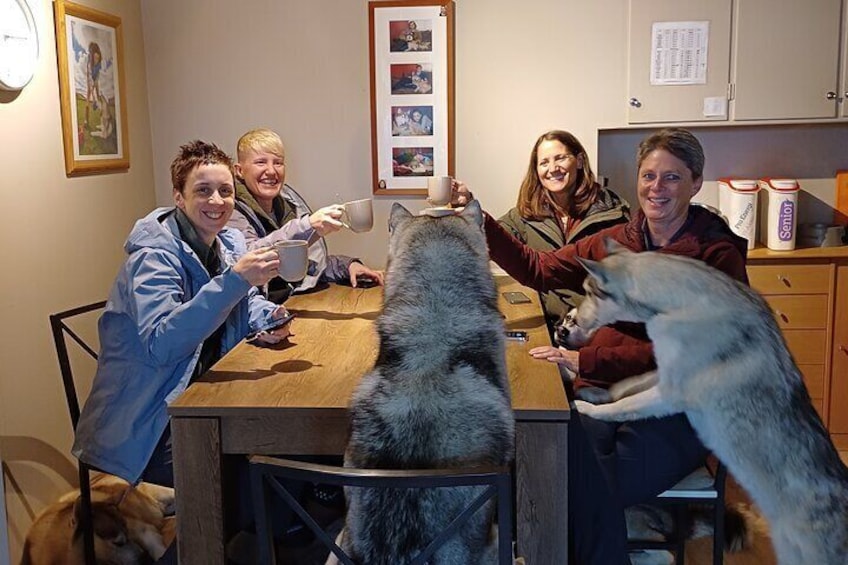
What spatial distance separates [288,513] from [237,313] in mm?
624

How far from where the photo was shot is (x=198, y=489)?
5.94 feet

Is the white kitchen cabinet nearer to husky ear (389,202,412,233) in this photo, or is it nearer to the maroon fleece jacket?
the maroon fleece jacket

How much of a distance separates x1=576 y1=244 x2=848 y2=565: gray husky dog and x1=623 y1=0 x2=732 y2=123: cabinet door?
2000 mm

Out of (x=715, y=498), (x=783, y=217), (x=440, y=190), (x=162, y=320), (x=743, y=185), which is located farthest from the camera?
(x=743, y=185)

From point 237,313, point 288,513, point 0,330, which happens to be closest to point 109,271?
point 0,330

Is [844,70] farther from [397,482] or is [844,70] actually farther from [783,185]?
[397,482]

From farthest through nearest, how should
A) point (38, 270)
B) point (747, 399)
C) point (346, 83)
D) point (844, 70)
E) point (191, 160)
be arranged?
1. point (346, 83)
2. point (844, 70)
3. point (38, 270)
4. point (191, 160)
5. point (747, 399)

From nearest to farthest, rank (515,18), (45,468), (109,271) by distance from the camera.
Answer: (45,468), (109,271), (515,18)

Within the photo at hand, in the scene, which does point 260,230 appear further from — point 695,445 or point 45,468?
point 695,445

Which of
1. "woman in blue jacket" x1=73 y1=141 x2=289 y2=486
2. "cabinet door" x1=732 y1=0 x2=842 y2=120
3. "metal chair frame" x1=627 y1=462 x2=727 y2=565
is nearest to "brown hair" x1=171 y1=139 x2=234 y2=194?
"woman in blue jacket" x1=73 y1=141 x2=289 y2=486

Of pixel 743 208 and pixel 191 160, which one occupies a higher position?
pixel 191 160

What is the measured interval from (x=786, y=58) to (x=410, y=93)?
1761 mm

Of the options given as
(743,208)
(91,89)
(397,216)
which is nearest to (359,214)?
(397,216)

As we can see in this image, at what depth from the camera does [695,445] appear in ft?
6.97
